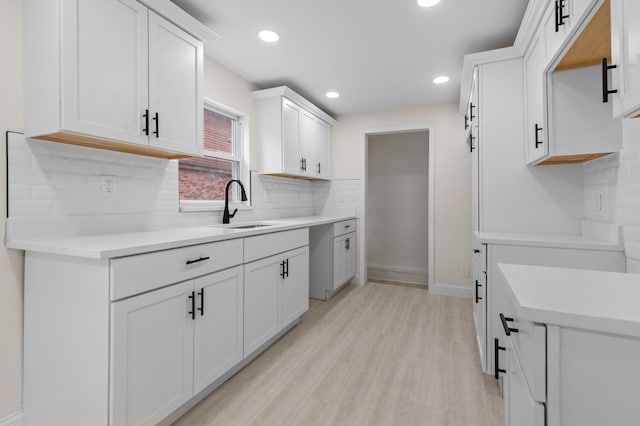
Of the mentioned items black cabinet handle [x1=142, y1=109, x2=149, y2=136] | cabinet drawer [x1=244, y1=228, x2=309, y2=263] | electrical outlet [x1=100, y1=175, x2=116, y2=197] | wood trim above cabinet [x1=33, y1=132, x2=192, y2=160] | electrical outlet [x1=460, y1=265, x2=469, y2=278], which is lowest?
electrical outlet [x1=460, y1=265, x2=469, y2=278]

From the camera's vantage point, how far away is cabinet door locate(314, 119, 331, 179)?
13.0 ft

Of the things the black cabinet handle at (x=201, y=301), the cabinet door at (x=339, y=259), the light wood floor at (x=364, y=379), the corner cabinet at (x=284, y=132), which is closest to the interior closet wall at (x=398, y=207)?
the cabinet door at (x=339, y=259)

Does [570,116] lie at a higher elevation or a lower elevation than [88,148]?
higher

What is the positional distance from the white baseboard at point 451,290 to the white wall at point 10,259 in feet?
12.2

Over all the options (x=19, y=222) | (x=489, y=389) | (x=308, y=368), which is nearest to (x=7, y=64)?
A: (x=19, y=222)

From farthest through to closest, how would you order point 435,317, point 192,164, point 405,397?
point 435,317
point 192,164
point 405,397

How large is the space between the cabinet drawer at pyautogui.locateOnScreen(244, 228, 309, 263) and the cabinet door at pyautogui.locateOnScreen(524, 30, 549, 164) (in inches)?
71.0

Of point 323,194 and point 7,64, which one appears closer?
point 7,64

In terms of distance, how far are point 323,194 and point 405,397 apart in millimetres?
2994

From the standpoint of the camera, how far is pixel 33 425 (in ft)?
4.90

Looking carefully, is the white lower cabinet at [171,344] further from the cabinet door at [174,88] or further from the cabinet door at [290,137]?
the cabinet door at [290,137]

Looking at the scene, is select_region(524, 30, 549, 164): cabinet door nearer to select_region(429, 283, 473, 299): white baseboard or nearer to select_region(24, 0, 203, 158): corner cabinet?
select_region(429, 283, 473, 299): white baseboard

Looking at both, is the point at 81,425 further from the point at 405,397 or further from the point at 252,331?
the point at 405,397

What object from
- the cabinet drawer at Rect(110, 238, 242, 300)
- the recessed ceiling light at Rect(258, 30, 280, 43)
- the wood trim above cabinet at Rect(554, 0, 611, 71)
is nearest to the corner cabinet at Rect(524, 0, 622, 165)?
the wood trim above cabinet at Rect(554, 0, 611, 71)
